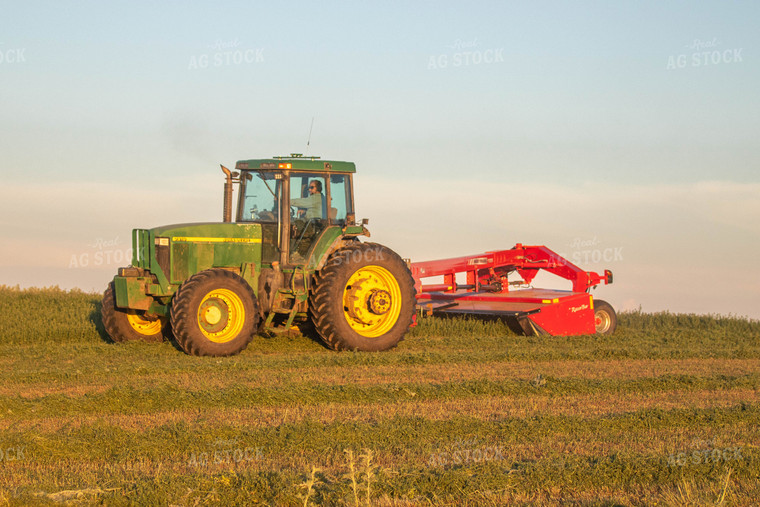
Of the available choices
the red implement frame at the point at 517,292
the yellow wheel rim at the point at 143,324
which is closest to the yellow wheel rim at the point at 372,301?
the red implement frame at the point at 517,292

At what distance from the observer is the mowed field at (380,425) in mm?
4887

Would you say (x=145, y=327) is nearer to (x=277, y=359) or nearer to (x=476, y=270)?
(x=277, y=359)

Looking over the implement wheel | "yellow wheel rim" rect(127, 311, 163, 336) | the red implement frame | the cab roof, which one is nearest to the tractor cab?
the cab roof

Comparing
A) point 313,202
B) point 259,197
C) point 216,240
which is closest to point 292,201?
point 313,202

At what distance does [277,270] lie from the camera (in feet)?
38.9

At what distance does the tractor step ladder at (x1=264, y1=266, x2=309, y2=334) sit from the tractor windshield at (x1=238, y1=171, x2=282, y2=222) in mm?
Answer: 940

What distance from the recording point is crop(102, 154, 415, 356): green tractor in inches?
449

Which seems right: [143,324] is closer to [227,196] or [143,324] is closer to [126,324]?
[126,324]

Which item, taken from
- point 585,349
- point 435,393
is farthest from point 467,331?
point 435,393

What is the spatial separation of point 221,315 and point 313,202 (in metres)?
2.14

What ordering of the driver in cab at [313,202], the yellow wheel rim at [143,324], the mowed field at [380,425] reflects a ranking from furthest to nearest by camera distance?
the yellow wheel rim at [143,324]
the driver in cab at [313,202]
the mowed field at [380,425]

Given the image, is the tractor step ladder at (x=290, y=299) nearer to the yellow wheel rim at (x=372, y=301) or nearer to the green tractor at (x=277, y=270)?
the green tractor at (x=277, y=270)

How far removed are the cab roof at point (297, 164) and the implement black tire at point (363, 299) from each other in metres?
1.14

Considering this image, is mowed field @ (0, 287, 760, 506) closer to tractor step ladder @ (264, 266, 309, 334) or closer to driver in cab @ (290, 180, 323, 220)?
tractor step ladder @ (264, 266, 309, 334)
